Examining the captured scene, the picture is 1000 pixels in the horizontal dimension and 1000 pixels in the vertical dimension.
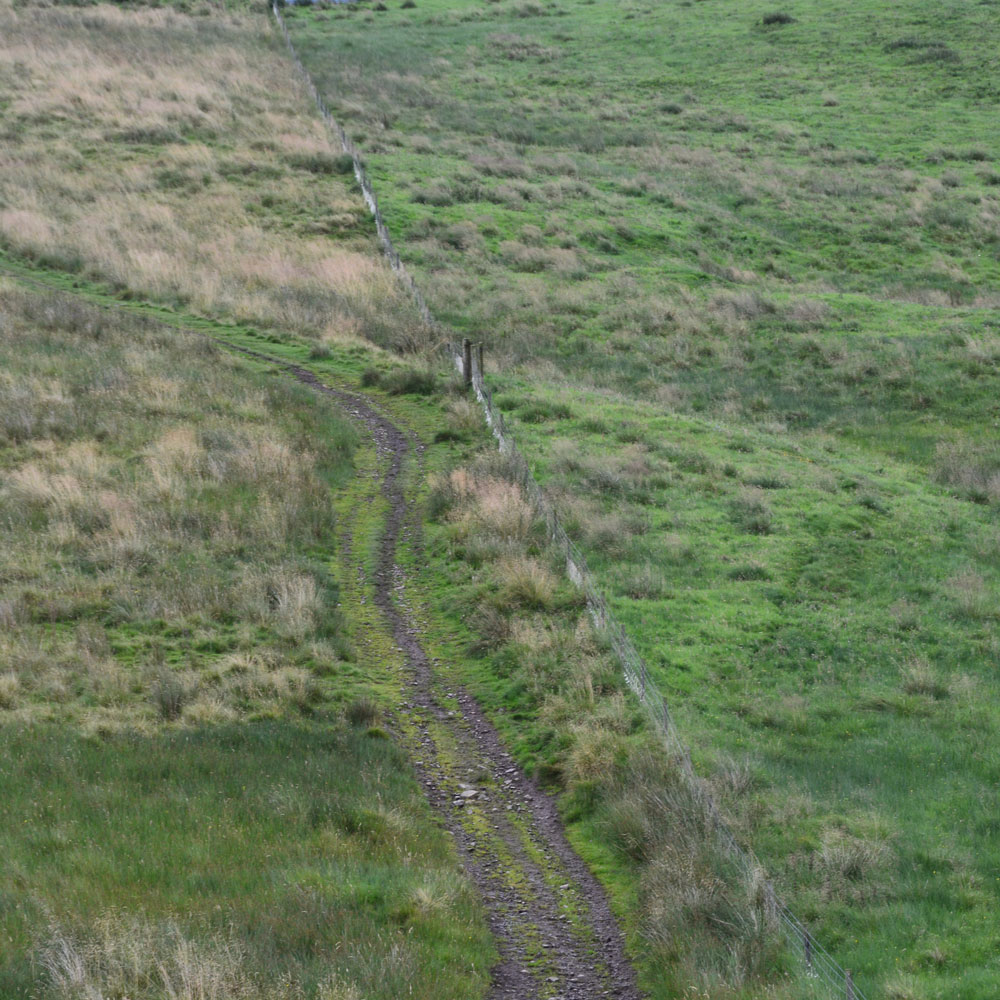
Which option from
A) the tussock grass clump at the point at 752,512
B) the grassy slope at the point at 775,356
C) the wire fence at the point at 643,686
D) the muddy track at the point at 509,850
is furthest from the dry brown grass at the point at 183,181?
the muddy track at the point at 509,850

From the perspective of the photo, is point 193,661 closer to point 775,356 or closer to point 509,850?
point 509,850

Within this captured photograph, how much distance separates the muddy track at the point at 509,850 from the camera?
27.4 feet

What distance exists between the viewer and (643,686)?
11.9 m

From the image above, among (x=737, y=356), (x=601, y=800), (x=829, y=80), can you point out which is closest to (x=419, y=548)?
(x=601, y=800)

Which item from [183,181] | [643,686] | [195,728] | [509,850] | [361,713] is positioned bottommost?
[509,850]

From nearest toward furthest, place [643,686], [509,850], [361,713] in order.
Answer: [509,850] → [361,713] → [643,686]

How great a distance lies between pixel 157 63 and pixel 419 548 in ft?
147

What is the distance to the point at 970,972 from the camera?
7.86 m

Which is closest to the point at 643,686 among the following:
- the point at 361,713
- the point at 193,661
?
the point at 361,713

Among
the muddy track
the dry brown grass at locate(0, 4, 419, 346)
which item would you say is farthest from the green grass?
the dry brown grass at locate(0, 4, 419, 346)

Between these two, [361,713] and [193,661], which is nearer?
[361,713]

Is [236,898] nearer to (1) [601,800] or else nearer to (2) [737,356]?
(1) [601,800]

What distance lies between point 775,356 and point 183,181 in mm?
21544

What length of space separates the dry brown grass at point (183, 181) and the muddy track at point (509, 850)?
1556 cm
